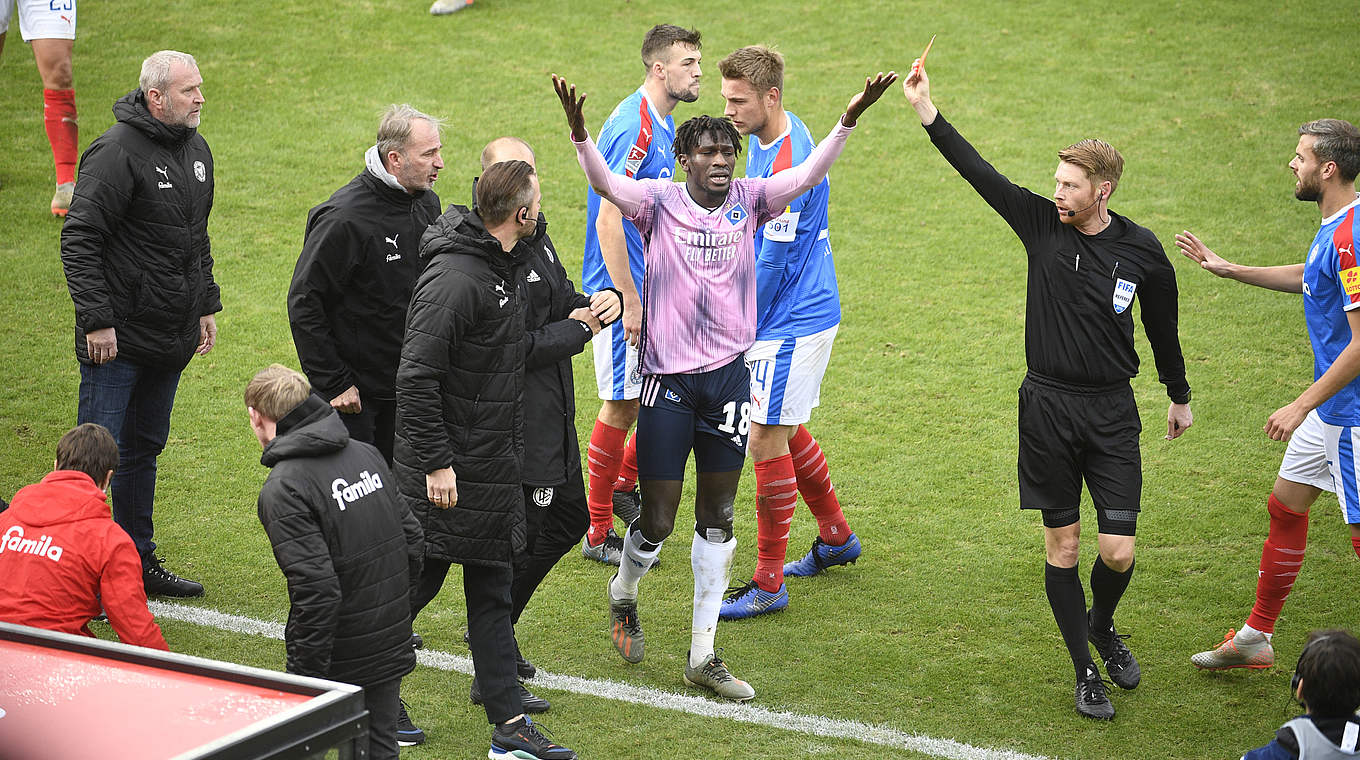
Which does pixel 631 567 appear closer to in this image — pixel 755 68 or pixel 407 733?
pixel 407 733

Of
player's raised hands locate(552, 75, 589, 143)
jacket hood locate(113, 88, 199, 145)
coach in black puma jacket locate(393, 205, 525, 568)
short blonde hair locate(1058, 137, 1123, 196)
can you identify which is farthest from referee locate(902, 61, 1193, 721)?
jacket hood locate(113, 88, 199, 145)

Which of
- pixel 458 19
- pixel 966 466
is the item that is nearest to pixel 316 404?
pixel 966 466

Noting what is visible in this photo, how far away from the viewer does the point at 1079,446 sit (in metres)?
5.17

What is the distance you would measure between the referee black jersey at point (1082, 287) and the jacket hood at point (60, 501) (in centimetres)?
326

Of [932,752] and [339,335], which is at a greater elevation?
[339,335]

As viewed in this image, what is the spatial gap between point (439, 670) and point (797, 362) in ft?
6.64

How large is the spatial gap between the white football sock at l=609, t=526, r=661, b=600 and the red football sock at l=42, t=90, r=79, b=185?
6304 millimetres

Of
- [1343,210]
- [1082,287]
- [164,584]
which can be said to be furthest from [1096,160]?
[164,584]

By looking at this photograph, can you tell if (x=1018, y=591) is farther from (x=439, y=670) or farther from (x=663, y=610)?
(x=439, y=670)

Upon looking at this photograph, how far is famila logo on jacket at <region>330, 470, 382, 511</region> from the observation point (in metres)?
4.02

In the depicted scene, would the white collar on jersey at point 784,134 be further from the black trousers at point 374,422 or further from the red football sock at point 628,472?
the black trousers at point 374,422

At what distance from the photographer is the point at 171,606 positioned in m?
5.85

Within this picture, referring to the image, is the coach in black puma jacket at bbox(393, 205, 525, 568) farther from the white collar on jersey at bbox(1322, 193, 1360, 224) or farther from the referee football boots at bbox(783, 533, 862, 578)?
the white collar on jersey at bbox(1322, 193, 1360, 224)

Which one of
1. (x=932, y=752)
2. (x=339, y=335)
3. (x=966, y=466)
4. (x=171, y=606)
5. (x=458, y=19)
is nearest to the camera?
(x=932, y=752)
